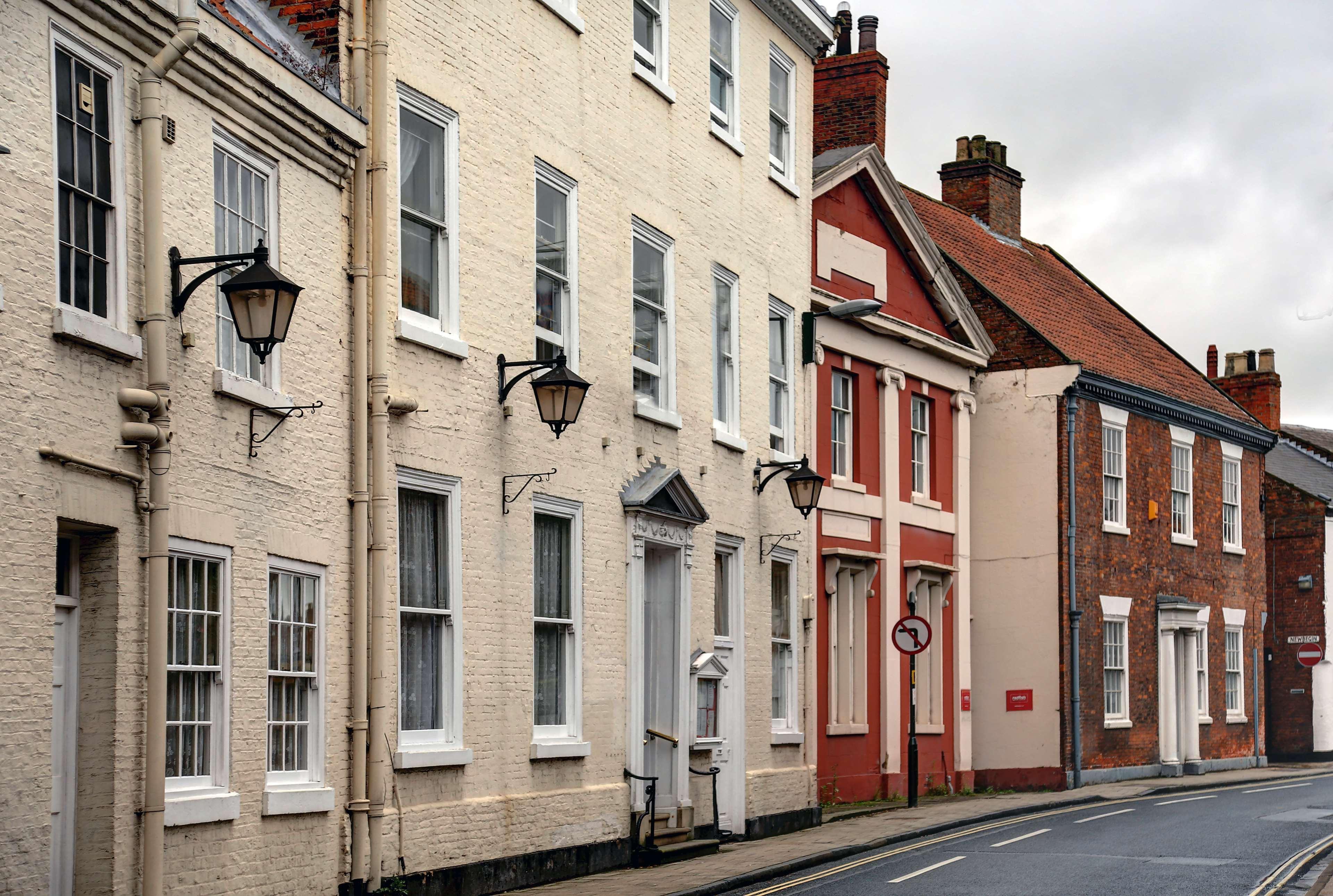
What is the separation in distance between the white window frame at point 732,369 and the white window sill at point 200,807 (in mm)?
10036

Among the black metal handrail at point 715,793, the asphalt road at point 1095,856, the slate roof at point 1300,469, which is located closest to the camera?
the asphalt road at point 1095,856

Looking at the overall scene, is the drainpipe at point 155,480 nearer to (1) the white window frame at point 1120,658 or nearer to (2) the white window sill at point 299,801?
(2) the white window sill at point 299,801

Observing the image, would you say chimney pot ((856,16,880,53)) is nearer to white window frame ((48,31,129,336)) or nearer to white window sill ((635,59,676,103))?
white window sill ((635,59,676,103))

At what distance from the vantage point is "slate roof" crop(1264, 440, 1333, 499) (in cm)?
4619

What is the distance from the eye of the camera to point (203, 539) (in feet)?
36.5

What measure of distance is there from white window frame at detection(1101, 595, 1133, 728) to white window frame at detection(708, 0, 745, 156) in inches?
563

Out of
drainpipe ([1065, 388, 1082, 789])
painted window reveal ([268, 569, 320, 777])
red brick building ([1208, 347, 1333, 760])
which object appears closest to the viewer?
painted window reveal ([268, 569, 320, 777])

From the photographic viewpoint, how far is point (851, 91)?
2928cm

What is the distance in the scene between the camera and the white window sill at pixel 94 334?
954 cm

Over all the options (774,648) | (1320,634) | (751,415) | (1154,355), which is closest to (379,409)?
(751,415)

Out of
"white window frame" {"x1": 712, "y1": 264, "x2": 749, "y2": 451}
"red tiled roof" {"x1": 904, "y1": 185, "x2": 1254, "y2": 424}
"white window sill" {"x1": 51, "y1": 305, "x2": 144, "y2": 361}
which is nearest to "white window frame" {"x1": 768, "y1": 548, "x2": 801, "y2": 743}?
"white window frame" {"x1": 712, "y1": 264, "x2": 749, "y2": 451}

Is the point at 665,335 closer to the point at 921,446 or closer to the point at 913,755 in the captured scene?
the point at 913,755

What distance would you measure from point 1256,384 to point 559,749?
33.8m

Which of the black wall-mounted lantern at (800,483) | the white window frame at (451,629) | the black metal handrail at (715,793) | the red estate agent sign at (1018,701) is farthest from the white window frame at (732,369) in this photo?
the red estate agent sign at (1018,701)
